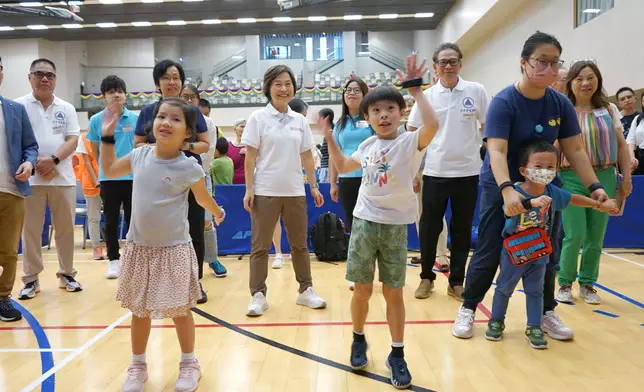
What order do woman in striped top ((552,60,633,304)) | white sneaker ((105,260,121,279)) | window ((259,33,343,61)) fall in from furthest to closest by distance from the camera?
window ((259,33,343,61)), white sneaker ((105,260,121,279)), woman in striped top ((552,60,633,304))

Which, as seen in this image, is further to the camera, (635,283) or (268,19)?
(268,19)

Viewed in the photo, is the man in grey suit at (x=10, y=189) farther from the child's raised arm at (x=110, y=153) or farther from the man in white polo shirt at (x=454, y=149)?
the man in white polo shirt at (x=454, y=149)

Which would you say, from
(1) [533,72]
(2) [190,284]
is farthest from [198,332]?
(1) [533,72]

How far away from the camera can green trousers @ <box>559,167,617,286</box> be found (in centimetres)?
358

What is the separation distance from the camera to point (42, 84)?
420 centimetres

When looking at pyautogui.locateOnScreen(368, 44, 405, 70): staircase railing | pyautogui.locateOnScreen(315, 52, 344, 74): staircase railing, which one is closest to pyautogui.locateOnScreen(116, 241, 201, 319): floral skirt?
pyautogui.locateOnScreen(315, 52, 344, 74): staircase railing

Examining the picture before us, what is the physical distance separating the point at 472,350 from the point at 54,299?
139 inches

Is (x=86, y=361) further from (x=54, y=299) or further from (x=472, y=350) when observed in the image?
(x=472, y=350)

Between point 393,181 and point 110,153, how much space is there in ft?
4.69

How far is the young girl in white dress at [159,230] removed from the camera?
2.33 m

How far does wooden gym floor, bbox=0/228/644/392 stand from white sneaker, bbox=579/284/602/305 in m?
0.08

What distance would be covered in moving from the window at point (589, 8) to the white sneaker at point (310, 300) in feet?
23.0

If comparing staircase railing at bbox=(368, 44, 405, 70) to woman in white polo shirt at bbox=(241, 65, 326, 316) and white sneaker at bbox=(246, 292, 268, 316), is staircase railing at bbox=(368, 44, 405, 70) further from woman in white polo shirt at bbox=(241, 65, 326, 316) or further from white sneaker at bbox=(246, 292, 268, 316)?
white sneaker at bbox=(246, 292, 268, 316)

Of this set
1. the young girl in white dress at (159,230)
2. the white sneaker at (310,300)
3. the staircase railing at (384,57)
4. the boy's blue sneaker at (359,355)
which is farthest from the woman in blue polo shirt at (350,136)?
the staircase railing at (384,57)
